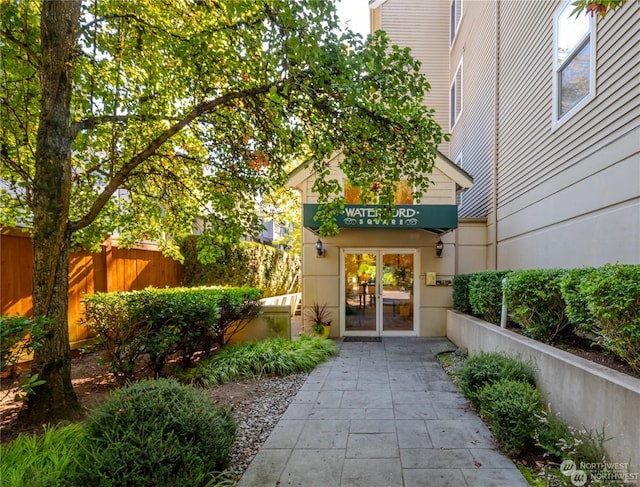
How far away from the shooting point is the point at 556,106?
534 cm

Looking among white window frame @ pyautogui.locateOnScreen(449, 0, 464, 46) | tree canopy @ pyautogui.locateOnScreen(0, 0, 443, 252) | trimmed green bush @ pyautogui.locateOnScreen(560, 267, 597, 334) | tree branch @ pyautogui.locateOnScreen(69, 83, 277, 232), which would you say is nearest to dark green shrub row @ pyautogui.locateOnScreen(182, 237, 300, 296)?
tree canopy @ pyautogui.locateOnScreen(0, 0, 443, 252)

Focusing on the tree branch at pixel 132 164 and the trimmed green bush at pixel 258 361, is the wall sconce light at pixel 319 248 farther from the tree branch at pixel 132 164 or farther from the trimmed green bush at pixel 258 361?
the tree branch at pixel 132 164

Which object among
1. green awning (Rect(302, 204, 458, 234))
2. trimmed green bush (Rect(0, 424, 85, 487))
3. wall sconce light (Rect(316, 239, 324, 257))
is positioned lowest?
trimmed green bush (Rect(0, 424, 85, 487))

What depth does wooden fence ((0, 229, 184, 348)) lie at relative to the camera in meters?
5.02

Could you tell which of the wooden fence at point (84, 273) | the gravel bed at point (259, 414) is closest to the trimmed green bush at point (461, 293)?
the gravel bed at point (259, 414)

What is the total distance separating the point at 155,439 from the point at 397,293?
7.06 m

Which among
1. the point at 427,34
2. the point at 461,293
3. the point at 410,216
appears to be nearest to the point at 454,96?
the point at 427,34

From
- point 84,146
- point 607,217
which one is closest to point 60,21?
point 84,146

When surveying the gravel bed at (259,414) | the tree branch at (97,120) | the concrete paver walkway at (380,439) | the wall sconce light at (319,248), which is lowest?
the gravel bed at (259,414)

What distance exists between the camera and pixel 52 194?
3.59 m

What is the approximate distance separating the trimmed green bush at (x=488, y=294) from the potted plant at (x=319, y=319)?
351cm

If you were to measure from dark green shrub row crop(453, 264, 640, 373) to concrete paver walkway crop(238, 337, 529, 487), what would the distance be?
4.71ft

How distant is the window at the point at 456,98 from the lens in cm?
1101

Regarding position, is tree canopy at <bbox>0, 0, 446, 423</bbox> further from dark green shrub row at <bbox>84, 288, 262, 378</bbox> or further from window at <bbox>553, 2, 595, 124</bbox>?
window at <bbox>553, 2, 595, 124</bbox>
